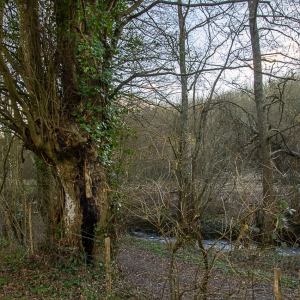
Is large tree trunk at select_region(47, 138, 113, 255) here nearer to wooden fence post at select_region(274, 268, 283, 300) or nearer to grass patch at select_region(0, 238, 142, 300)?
grass patch at select_region(0, 238, 142, 300)

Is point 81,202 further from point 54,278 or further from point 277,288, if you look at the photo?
point 277,288

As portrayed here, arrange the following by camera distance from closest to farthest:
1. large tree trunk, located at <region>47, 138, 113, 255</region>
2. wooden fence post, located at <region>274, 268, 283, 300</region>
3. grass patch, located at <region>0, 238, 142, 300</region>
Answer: wooden fence post, located at <region>274, 268, 283, 300</region>, grass patch, located at <region>0, 238, 142, 300</region>, large tree trunk, located at <region>47, 138, 113, 255</region>

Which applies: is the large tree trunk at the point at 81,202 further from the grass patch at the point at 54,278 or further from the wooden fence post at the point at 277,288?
the wooden fence post at the point at 277,288

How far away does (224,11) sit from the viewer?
7.75 metres

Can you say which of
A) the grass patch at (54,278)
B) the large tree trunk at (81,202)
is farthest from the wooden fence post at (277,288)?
the large tree trunk at (81,202)

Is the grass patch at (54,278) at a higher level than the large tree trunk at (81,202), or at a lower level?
lower

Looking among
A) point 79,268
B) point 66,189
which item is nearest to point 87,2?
point 66,189

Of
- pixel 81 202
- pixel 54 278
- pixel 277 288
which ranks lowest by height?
pixel 54 278

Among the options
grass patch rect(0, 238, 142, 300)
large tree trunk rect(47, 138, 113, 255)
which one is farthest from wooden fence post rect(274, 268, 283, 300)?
large tree trunk rect(47, 138, 113, 255)

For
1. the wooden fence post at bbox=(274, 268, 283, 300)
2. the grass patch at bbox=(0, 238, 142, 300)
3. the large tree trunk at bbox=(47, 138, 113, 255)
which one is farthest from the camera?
the large tree trunk at bbox=(47, 138, 113, 255)

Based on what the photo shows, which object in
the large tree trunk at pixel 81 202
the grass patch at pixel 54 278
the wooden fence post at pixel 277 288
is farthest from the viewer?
the large tree trunk at pixel 81 202

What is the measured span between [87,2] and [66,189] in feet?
13.3

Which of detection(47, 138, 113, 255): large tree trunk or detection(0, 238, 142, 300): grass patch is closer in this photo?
detection(0, 238, 142, 300): grass patch

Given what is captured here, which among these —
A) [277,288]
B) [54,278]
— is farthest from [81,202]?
[277,288]
